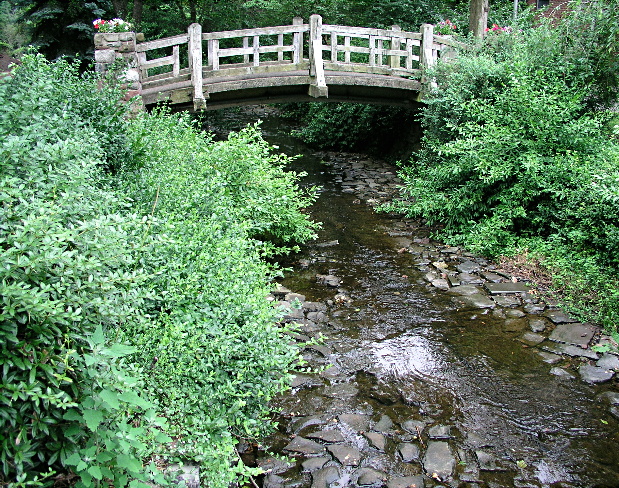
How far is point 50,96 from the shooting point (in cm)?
602

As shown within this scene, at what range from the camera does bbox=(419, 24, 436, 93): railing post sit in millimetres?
12891

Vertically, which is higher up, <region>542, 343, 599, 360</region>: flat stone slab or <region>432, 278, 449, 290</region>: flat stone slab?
<region>432, 278, 449, 290</region>: flat stone slab

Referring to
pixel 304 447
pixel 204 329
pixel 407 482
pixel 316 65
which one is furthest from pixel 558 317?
pixel 316 65

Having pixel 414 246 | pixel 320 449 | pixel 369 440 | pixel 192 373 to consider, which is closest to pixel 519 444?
pixel 369 440

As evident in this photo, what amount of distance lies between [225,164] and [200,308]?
4.21 meters

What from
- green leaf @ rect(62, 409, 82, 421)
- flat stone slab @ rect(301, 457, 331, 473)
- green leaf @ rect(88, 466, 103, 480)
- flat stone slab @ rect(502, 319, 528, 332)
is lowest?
flat stone slab @ rect(301, 457, 331, 473)

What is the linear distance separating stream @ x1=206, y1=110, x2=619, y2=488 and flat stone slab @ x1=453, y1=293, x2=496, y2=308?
3cm

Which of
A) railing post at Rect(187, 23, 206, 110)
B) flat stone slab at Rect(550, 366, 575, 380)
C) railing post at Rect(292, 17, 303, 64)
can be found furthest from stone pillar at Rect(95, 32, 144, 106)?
flat stone slab at Rect(550, 366, 575, 380)

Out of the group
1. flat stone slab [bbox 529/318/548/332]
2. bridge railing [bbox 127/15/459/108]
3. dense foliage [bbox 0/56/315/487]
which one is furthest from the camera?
bridge railing [bbox 127/15/459/108]

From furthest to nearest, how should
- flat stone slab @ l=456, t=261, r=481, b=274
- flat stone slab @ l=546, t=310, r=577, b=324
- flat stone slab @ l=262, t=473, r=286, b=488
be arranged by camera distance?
flat stone slab @ l=456, t=261, r=481, b=274 < flat stone slab @ l=546, t=310, r=577, b=324 < flat stone slab @ l=262, t=473, r=286, b=488

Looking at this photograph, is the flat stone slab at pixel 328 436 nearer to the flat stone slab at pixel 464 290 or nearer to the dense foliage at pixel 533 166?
the flat stone slab at pixel 464 290

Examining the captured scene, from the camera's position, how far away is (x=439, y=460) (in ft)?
15.2

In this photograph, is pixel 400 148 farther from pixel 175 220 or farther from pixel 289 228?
pixel 175 220

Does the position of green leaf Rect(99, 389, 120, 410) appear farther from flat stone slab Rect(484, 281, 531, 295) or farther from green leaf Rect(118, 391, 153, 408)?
flat stone slab Rect(484, 281, 531, 295)
